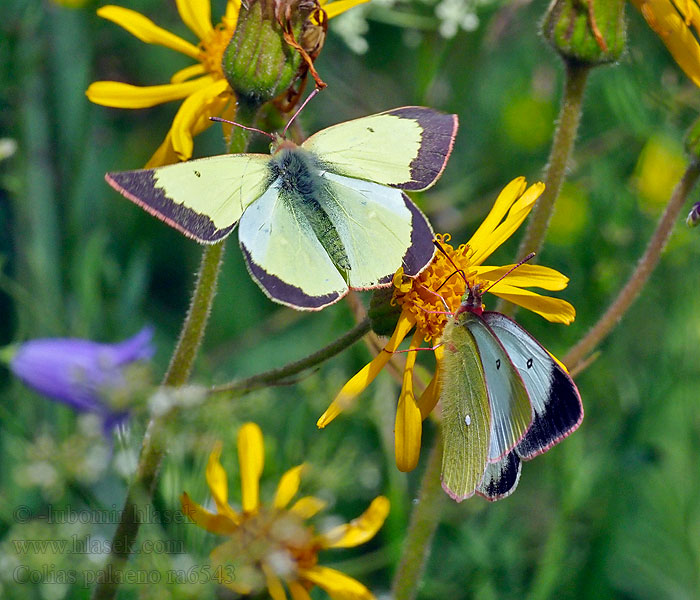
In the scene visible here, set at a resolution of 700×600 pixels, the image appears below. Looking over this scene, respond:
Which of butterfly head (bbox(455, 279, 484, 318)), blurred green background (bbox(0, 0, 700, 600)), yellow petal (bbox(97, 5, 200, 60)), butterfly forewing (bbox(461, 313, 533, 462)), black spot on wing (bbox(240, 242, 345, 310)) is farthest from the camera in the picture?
blurred green background (bbox(0, 0, 700, 600))

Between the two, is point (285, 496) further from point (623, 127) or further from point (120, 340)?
point (623, 127)

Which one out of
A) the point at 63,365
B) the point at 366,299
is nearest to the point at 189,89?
the point at 63,365

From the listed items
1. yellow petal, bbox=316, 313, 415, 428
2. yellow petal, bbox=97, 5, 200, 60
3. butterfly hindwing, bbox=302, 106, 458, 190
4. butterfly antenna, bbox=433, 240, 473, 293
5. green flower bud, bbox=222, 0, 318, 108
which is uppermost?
green flower bud, bbox=222, 0, 318, 108

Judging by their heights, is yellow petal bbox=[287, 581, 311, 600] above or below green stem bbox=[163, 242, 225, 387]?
below

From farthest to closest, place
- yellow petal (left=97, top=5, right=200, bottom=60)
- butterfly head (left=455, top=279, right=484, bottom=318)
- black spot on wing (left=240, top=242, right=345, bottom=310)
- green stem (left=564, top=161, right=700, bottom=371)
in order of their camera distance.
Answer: yellow petal (left=97, top=5, right=200, bottom=60)
green stem (left=564, top=161, right=700, bottom=371)
butterfly head (left=455, top=279, right=484, bottom=318)
black spot on wing (left=240, top=242, right=345, bottom=310)

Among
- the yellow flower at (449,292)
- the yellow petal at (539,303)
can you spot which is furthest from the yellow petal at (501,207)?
the yellow petal at (539,303)

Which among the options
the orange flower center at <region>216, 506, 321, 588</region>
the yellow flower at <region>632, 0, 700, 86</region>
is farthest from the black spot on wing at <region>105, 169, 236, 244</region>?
the yellow flower at <region>632, 0, 700, 86</region>

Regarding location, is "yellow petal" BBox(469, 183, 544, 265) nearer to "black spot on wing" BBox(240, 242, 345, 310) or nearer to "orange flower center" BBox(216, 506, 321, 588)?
"black spot on wing" BBox(240, 242, 345, 310)

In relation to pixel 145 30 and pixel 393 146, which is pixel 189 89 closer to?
pixel 145 30
